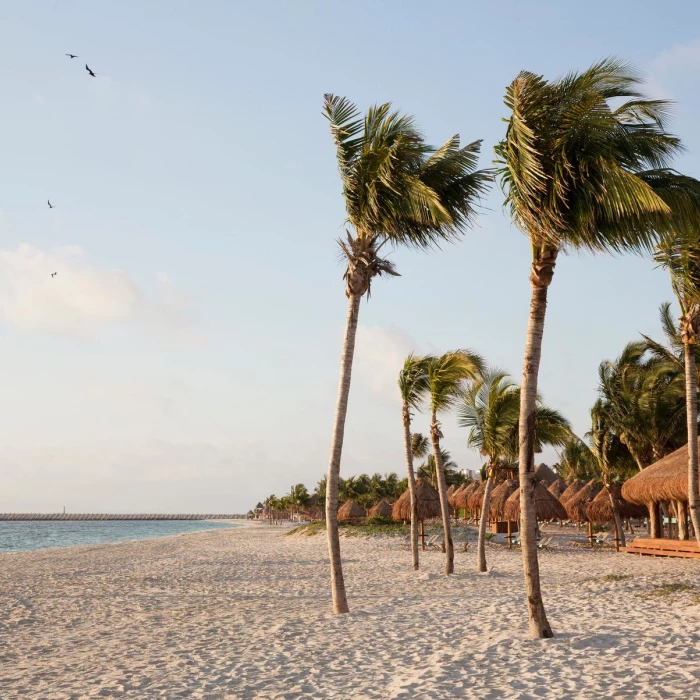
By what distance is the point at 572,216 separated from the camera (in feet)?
27.8

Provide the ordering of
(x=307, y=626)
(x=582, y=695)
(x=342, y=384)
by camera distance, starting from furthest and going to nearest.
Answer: (x=342, y=384) < (x=307, y=626) < (x=582, y=695)

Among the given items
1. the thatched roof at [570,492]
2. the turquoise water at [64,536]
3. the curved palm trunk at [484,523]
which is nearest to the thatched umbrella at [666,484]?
the curved palm trunk at [484,523]

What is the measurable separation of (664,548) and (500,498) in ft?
38.3

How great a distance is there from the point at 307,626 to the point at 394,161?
7.28 m

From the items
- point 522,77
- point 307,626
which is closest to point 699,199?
point 522,77

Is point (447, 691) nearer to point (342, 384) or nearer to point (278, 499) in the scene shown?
point (342, 384)

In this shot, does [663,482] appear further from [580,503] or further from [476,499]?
[476,499]

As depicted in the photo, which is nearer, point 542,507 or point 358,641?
point 358,641

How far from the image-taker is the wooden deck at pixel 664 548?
70.2ft

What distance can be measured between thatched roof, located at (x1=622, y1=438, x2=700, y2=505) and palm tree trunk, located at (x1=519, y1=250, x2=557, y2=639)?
1486 cm

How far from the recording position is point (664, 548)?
74.2 ft

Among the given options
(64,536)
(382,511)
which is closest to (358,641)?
(382,511)

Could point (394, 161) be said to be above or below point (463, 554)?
above

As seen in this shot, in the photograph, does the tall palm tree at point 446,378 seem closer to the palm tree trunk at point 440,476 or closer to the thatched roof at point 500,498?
the palm tree trunk at point 440,476
